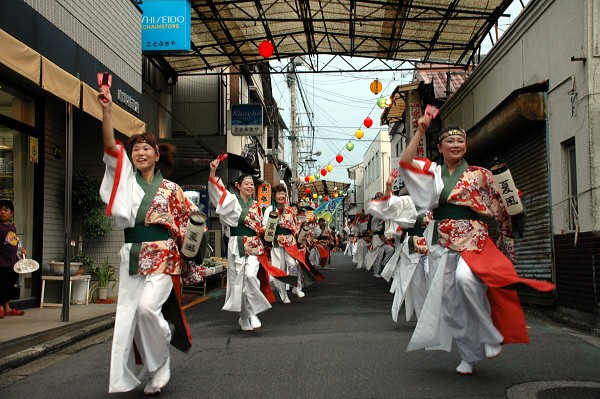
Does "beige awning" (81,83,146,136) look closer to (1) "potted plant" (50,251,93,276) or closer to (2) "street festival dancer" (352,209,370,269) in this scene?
(1) "potted plant" (50,251,93,276)

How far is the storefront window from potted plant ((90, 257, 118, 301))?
1.12 meters

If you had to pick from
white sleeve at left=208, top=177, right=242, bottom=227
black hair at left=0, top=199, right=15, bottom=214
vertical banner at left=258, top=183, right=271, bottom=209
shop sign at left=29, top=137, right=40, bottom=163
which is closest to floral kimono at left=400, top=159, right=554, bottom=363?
white sleeve at left=208, top=177, right=242, bottom=227

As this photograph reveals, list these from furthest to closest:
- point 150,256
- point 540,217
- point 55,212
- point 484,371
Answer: point 55,212
point 540,217
point 484,371
point 150,256

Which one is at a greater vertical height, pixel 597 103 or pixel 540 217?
pixel 597 103

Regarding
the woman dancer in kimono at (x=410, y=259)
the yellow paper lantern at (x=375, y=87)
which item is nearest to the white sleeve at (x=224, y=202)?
the woman dancer in kimono at (x=410, y=259)

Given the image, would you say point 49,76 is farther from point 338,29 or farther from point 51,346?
point 338,29

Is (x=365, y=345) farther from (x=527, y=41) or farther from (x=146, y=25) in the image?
(x=146, y=25)

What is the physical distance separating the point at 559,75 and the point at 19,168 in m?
8.03

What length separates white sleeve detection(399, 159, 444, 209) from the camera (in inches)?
205

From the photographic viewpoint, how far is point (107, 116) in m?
4.46

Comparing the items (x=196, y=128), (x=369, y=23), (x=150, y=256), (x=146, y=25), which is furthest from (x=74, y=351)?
(x=196, y=128)

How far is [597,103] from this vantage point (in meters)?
7.61

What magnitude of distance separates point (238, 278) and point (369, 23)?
9.44m

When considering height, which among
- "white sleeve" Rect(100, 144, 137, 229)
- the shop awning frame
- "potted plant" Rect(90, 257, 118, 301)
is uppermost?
the shop awning frame
